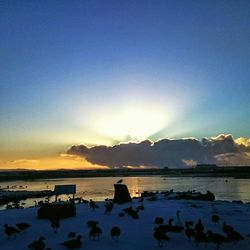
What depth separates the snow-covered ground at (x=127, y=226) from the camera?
A: 19.8 m

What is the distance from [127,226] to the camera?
80.1 feet

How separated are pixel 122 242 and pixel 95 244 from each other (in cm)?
145

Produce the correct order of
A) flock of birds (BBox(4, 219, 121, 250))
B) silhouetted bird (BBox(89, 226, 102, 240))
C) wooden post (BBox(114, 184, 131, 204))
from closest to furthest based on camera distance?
flock of birds (BBox(4, 219, 121, 250)) < silhouetted bird (BBox(89, 226, 102, 240)) < wooden post (BBox(114, 184, 131, 204))

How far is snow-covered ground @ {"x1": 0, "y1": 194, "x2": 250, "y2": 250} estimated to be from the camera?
19.8m

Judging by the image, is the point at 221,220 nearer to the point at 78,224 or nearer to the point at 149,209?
the point at 149,209

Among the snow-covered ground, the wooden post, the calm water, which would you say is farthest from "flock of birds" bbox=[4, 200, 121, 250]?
the calm water

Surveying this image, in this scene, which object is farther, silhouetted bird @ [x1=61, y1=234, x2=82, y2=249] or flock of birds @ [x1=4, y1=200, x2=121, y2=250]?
silhouetted bird @ [x1=61, y1=234, x2=82, y2=249]

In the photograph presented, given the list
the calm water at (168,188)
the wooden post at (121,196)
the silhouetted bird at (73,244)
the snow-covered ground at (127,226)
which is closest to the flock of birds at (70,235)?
the silhouetted bird at (73,244)

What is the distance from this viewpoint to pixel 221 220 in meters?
27.0

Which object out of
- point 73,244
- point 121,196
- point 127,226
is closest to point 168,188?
point 121,196

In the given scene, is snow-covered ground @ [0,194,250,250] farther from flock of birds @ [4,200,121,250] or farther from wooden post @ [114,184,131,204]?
wooden post @ [114,184,131,204]

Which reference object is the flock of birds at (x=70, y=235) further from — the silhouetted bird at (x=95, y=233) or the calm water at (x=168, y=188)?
the calm water at (x=168, y=188)

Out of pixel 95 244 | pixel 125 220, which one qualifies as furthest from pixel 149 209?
pixel 95 244

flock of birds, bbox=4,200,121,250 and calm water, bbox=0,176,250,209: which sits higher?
calm water, bbox=0,176,250,209
